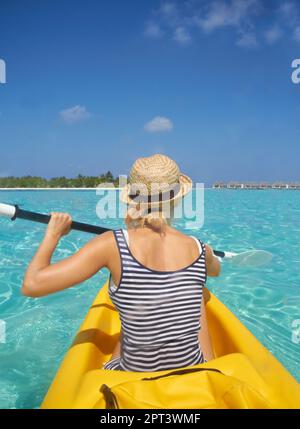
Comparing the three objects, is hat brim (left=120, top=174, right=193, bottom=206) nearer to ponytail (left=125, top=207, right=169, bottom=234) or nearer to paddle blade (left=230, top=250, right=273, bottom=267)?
ponytail (left=125, top=207, right=169, bottom=234)

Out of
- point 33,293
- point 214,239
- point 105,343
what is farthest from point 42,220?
point 214,239

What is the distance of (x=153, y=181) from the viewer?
1.55 meters

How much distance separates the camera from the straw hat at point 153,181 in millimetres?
1544

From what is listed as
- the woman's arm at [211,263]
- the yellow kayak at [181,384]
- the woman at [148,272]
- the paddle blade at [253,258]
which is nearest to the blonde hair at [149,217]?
the woman at [148,272]

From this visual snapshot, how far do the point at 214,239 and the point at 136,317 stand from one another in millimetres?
7155

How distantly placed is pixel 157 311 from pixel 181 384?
0.33 m

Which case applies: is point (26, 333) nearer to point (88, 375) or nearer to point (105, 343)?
point (105, 343)

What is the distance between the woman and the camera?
135 cm

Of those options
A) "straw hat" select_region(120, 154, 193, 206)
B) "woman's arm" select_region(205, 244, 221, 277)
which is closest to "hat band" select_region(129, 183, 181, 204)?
"straw hat" select_region(120, 154, 193, 206)

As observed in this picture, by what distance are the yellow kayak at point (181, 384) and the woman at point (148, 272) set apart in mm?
180

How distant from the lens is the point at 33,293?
4.38 feet

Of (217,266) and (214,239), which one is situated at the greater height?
(217,266)

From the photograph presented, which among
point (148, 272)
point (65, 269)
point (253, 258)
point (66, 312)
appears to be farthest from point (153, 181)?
point (66, 312)
